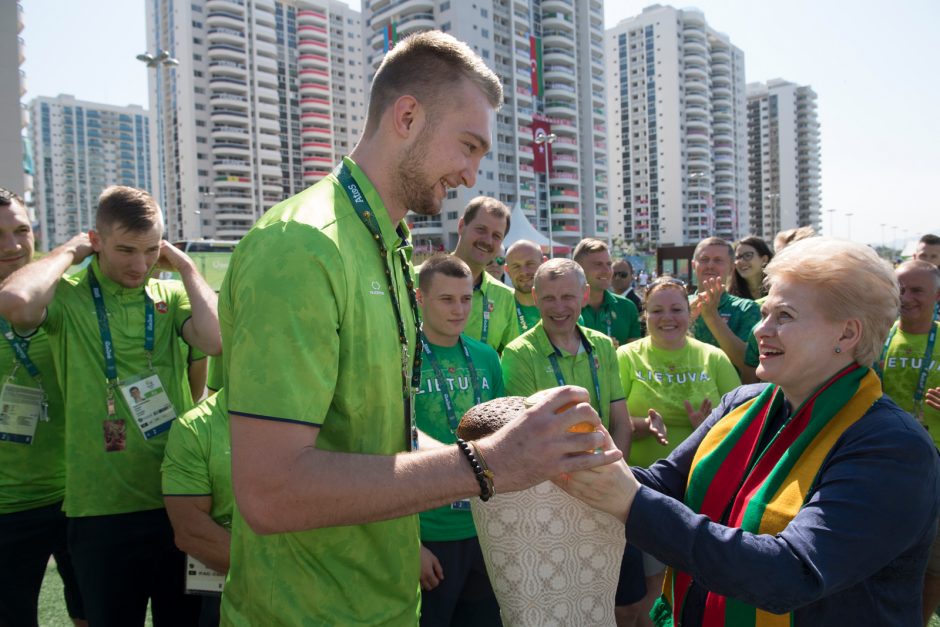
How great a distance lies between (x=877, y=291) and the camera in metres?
1.96

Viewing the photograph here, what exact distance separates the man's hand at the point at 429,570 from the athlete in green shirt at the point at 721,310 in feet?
10.3

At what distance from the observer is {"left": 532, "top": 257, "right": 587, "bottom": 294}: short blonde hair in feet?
14.0

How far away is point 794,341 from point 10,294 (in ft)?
10.6

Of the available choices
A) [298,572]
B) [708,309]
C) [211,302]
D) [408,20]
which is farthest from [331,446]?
[408,20]

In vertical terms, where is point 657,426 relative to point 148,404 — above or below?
below

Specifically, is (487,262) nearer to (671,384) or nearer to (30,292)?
(671,384)

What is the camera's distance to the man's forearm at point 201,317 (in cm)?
326

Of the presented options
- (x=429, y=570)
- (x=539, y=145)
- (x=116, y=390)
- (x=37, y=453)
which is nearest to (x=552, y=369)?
(x=429, y=570)

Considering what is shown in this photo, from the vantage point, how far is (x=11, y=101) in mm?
19547

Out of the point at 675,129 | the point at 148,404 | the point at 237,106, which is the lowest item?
the point at 148,404

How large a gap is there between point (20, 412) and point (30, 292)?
0.78 meters

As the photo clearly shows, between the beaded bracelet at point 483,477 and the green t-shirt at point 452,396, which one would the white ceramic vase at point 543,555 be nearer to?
the beaded bracelet at point 483,477

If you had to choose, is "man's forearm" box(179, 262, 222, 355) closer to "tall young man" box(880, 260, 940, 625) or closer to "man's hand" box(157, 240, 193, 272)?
"man's hand" box(157, 240, 193, 272)

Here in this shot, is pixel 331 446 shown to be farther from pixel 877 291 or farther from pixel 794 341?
pixel 877 291
